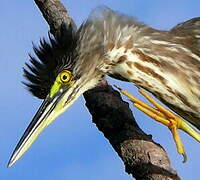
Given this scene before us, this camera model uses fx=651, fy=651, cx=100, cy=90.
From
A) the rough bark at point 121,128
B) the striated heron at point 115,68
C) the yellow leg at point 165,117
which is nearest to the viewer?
the rough bark at point 121,128

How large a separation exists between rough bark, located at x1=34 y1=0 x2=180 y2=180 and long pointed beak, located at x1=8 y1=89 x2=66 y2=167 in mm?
187

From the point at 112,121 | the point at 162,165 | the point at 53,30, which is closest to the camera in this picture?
the point at 162,165

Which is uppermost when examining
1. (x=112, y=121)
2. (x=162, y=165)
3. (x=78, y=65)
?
(x=78, y=65)

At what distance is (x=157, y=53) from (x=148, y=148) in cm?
70

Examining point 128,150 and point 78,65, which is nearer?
point 128,150

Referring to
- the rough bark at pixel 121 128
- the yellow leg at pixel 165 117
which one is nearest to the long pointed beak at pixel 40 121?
the rough bark at pixel 121 128

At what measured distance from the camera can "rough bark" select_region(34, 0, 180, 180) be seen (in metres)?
3.25

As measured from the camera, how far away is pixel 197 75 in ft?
12.6

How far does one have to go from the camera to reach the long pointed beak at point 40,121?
11.6 ft

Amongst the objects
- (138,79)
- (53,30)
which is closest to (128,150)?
(138,79)

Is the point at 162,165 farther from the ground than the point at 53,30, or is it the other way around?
the point at 53,30

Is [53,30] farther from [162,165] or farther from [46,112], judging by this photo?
[162,165]

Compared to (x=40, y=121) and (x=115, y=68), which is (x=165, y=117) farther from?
(x=40, y=121)

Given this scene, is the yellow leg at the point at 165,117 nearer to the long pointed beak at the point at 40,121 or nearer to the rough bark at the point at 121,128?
the rough bark at the point at 121,128
